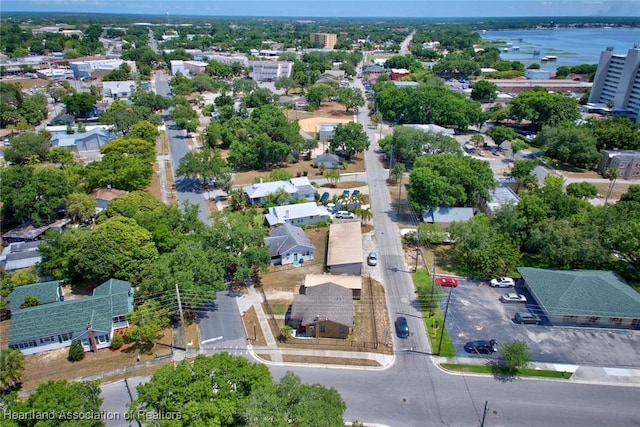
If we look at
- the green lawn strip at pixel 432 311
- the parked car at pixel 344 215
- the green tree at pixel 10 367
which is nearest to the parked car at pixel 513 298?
the green lawn strip at pixel 432 311

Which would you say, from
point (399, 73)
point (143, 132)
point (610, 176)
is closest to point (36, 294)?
point (143, 132)

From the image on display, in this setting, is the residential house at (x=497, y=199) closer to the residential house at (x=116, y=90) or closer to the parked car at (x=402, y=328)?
the parked car at (x=402, y=328)

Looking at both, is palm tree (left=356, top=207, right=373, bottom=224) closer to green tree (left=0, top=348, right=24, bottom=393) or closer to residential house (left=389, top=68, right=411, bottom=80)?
green tree (left=0, top=348, right=24, bottom=393)

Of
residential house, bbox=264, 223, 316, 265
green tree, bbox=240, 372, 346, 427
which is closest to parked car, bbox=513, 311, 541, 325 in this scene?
green tree, bbox=240, 372, 346, 427

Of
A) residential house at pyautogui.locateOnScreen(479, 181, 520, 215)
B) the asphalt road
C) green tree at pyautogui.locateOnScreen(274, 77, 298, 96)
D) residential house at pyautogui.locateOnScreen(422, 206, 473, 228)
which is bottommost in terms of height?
the asphalt road

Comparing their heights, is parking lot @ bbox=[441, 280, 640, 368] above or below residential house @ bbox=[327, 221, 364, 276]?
below

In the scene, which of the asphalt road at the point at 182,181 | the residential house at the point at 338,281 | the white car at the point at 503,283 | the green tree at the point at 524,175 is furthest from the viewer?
the green tree at the point at 524,175

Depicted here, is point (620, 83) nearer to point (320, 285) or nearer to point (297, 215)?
point (297, 215)
